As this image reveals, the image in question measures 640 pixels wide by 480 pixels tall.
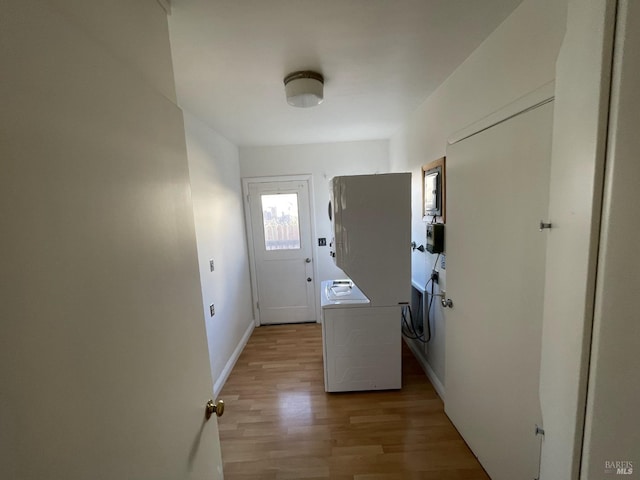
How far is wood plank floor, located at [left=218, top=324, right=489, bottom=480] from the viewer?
149 cm

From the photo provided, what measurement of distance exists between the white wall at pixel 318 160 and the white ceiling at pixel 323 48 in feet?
3.50

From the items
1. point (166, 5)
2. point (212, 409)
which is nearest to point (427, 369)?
point (212, 409)

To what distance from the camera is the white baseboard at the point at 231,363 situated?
7.13 ft

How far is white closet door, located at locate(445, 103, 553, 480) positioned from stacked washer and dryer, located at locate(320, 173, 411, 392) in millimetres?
404

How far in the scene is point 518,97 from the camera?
1.11 metres

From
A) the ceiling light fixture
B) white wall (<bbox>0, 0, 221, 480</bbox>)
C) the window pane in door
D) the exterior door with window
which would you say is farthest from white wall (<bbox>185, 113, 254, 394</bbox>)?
white wall (<bbox>0, 0, 221, 480</bbox>)

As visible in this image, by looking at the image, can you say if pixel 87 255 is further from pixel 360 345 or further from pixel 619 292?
pixel 360 345

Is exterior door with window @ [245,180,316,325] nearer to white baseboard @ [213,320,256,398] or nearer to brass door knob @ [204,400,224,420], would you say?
white baseboard @ [213,320,256,398]

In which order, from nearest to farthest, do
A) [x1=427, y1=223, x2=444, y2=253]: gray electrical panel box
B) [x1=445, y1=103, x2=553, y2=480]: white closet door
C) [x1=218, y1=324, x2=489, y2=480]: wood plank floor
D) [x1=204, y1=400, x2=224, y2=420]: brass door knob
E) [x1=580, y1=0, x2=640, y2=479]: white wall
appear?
[x1=580, y1=0, x2=640, y2=479]: white wall, [x1=204, y1=400, x2=224, y2=420]: brass door knob, [x1=445, y1=103, x2=553, y2=480]: white closet door, [x1=218, y1=324, x2=489, y2=480]: wood plank floor, [x1=427, y1=223, x2=444, y2=253]: gray electrical panel box

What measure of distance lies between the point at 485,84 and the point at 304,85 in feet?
3.30

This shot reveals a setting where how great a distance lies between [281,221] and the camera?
3348 mm

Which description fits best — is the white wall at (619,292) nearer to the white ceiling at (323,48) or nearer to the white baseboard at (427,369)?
the white ceiling at (323,48)

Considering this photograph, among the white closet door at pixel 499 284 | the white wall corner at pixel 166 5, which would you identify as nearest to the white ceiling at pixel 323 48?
the white wall corner at pixel 166 5

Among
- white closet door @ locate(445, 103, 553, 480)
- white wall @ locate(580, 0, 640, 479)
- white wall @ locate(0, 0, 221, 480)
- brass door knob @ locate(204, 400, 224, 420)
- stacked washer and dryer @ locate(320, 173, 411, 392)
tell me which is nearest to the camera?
white wall @ locate(0, 0, 221, 480)
